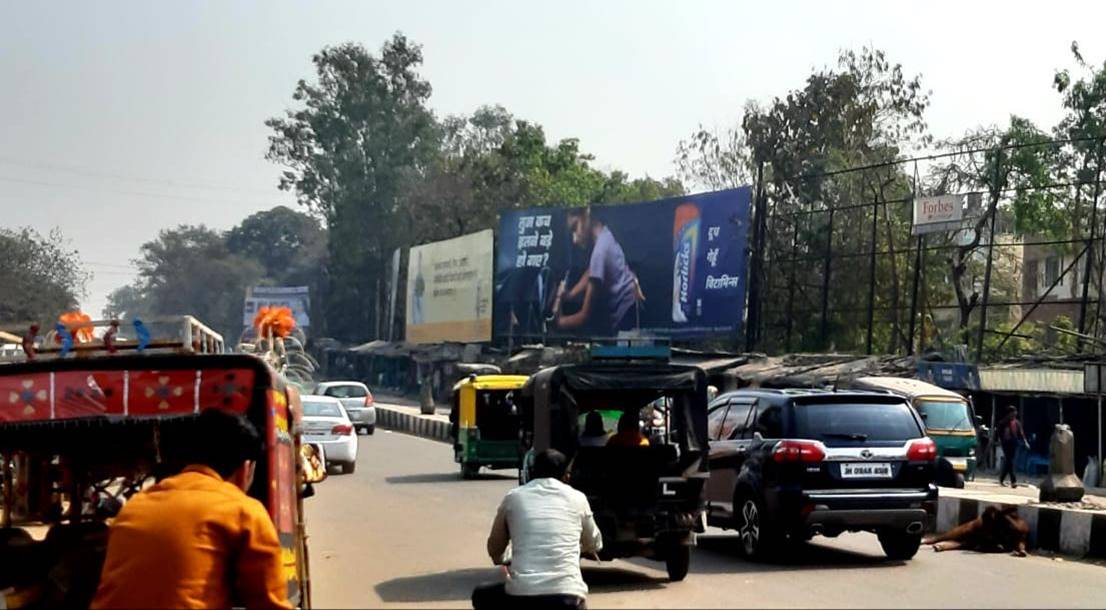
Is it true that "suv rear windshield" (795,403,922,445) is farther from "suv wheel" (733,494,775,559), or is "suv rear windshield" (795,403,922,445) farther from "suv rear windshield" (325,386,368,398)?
"suv rear windshield" (325,386,368,398)

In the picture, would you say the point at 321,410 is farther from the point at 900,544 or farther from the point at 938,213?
the point at 938,213

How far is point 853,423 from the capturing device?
1382 cm

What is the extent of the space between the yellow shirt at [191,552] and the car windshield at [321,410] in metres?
21.0

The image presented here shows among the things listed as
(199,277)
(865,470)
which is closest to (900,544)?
(865,470)

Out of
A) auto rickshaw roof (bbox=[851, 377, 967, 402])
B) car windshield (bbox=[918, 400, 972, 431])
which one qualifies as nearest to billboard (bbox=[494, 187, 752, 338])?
auto rickshaw roof (bbox=[851, 377, 967, 402])

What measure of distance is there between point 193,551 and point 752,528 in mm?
10164

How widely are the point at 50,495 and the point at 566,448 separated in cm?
451

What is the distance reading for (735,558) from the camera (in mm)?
14445

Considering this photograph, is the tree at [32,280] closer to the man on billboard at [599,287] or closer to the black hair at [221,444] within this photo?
the man on billboard at [599,287]

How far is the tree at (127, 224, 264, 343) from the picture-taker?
403ft

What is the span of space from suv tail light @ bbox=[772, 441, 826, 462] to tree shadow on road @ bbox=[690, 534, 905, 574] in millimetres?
961

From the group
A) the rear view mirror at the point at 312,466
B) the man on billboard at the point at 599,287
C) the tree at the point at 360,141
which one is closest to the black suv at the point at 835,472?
the rear view mirror at the point at 312,466

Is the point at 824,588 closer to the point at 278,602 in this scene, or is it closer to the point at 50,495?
the point at 50,495

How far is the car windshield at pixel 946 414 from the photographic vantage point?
28469 millimetres
